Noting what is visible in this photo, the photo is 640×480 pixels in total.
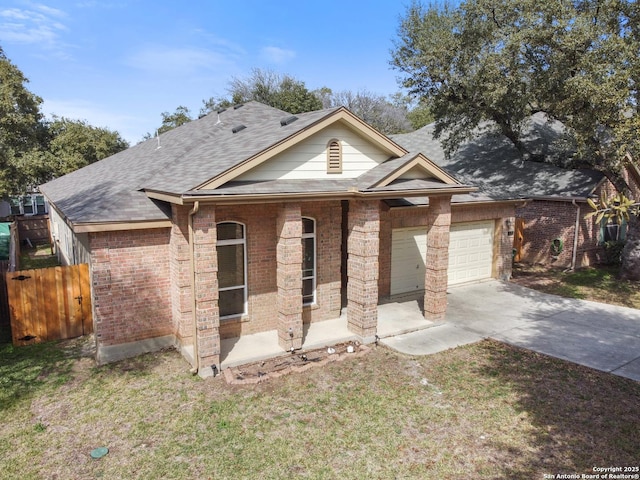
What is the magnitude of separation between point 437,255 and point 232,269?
Answer: 521 centimetres

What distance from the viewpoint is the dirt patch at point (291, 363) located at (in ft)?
28.6

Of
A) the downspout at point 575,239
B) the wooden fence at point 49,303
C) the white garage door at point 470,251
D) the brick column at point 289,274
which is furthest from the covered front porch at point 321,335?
the downspout at point 575,239

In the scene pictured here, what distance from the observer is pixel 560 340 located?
35.1 feet

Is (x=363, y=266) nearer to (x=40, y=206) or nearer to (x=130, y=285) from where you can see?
(x=130, y=285)

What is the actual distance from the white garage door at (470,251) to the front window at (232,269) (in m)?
8.24

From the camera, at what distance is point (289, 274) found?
952 centimetres

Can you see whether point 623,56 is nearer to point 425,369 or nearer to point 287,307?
point 425,369

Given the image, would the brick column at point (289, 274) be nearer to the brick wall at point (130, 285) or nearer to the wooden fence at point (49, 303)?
the brick wall at point (130, 285)

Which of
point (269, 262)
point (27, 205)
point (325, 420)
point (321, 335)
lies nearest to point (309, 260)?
point (269, 262)

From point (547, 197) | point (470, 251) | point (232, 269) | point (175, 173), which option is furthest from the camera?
point (547, 197)

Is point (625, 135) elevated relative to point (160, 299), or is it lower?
elevated

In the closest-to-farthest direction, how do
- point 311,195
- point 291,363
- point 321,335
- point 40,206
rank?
point 311,195 → point 291,363 → point 321,335 → point 40,206

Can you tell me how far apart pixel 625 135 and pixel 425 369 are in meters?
9.14

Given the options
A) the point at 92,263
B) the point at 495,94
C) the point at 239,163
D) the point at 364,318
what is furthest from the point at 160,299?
the point at 495,94
